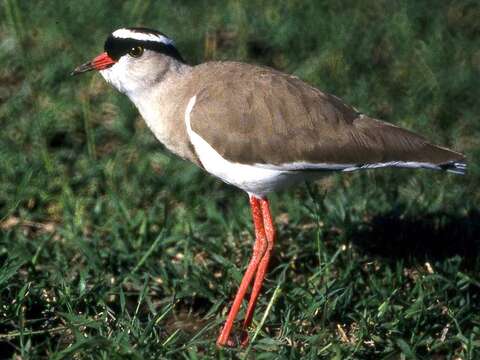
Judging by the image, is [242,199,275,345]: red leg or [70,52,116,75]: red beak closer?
[242,199,275,345]: red leg

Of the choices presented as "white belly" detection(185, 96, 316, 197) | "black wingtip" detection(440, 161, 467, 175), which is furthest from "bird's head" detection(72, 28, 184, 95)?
"black wingtip" detection(440, 161, 467, 175)

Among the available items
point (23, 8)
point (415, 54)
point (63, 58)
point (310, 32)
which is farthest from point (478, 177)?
point (23, 8)

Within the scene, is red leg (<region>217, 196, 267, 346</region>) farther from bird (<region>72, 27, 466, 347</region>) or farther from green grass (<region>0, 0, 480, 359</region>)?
green grass (<region>0, 0, 480, 359</region>)

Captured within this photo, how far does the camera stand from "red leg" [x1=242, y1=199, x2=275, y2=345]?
5062 mm

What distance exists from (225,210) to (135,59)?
1.45 meters

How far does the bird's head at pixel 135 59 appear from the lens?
209 inches

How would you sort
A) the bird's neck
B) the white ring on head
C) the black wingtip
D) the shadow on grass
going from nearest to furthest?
the black wingtip
the bird's neck
the white ring on head
the shadow on grass

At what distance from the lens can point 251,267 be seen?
518 cm

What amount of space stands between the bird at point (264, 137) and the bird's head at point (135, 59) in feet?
0.56

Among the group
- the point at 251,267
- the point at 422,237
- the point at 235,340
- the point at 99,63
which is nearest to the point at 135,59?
the point at 99,63

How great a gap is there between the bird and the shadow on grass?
2.82 ft

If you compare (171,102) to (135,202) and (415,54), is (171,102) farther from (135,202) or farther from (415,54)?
(415,54)

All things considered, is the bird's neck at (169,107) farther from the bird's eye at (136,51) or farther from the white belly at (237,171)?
the bird's eye at (136,51)

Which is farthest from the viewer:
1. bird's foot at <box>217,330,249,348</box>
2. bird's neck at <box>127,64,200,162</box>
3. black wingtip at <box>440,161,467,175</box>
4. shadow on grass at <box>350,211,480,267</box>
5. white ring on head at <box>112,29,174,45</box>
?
shadow on grass at <box>350,211,480,267</box>
